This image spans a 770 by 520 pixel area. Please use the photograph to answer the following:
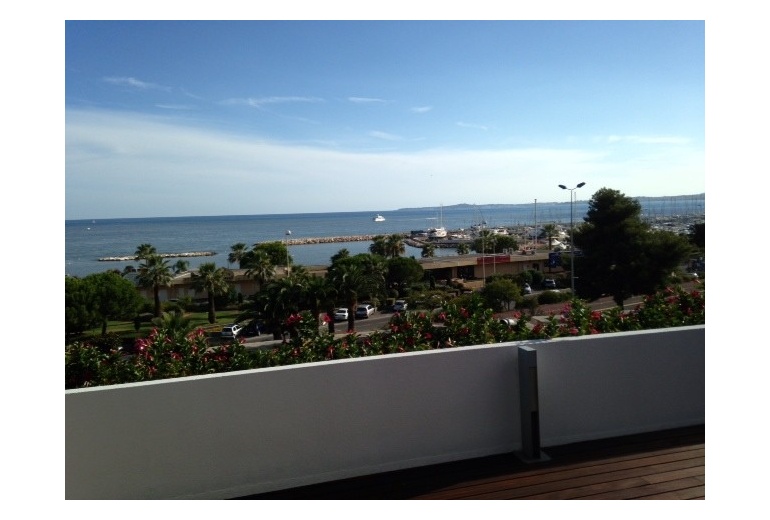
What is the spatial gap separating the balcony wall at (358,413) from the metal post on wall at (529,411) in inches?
3.5

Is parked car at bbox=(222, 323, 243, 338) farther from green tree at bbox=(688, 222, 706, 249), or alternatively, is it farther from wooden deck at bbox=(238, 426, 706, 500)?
green tree at bbox=(688, 222, 706, 249)

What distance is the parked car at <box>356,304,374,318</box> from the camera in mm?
25419

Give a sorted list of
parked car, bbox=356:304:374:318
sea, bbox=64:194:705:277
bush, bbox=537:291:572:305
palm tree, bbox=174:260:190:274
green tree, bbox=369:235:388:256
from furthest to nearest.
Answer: green tree, bbox=369:235:388:256, sea, bbox=64:194:705:277, palm tree, bbox=174:260:190:274, bush, bbox=537:291:572:305, parked car, bbox=356:304:374:318

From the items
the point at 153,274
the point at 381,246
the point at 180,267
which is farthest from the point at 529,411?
the point at 381,246

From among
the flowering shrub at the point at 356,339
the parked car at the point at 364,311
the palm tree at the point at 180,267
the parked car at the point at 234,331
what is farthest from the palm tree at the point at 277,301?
the palm tree at the point at 180,267

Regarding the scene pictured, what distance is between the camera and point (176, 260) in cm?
4291

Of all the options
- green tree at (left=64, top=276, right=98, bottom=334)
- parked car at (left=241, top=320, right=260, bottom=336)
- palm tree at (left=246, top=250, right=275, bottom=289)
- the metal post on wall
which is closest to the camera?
the metal post on wall

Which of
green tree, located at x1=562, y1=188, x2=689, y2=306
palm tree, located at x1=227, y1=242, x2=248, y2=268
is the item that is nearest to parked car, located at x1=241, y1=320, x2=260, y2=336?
palm tree, located at x1=227, y1=242, x2=248, y2=268

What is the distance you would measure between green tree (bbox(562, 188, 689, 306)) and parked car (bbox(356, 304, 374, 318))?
1511 centimetres

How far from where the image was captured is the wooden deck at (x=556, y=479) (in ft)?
7.79

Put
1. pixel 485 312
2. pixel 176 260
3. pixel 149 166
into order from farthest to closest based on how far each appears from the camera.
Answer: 1. pixel 176 260
2. pixel 149 166
3. pixel 485 312
